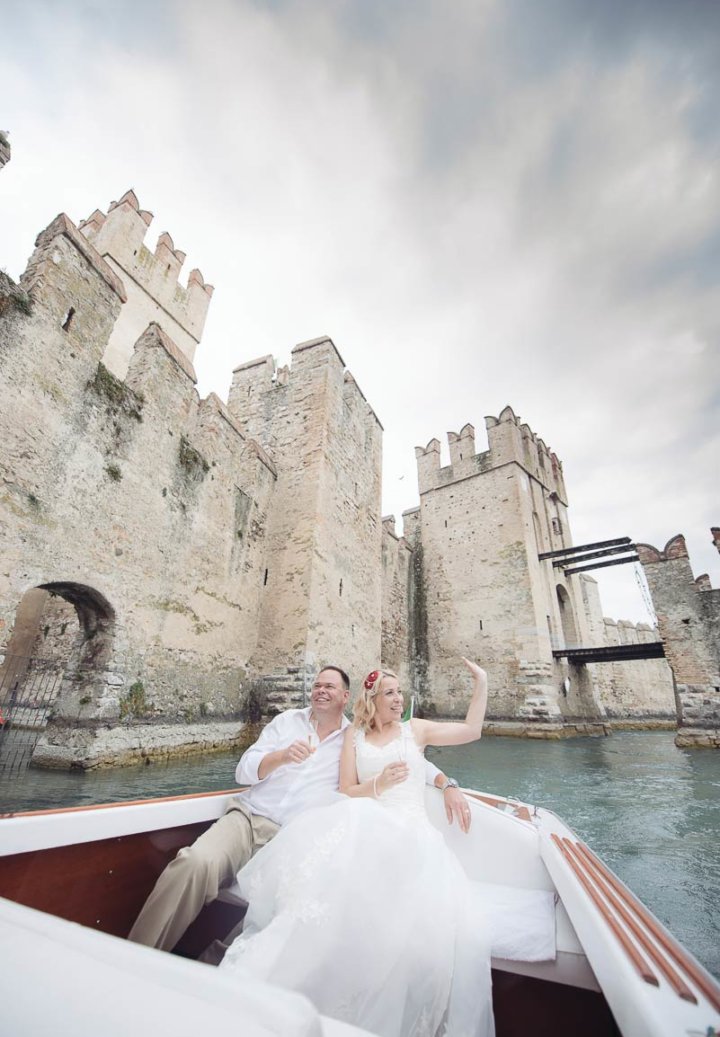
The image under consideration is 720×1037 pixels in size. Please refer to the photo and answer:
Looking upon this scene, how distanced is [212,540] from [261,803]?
6215 millimetres

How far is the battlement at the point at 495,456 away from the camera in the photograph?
16.7 m

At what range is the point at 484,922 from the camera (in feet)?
4.54

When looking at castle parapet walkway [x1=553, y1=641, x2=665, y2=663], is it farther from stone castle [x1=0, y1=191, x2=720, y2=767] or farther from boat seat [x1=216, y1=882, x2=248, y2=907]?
boat seat [x1=216, y1=882, x2=248, y2=907]

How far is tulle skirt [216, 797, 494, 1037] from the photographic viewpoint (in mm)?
1125

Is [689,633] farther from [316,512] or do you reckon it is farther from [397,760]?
[397,760]

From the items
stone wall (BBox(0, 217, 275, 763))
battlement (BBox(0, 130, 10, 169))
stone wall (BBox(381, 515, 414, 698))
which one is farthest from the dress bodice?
stone wall (BBox(381, 515, 414, 698))

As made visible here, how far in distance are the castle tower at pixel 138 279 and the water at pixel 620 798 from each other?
10.4 metres

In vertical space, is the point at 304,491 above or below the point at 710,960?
above

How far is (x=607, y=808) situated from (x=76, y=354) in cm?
856

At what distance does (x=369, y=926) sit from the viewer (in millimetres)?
1248

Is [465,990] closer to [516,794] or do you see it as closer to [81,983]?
[81,983]

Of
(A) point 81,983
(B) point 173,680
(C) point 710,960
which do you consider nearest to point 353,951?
(A) point 81,983

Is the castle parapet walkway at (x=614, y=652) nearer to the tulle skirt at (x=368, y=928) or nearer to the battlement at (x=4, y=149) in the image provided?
the tulle skirt at (x=368, y=928)

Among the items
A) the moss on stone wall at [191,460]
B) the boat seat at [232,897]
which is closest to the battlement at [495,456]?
the moss on stone wall at [191,460]
